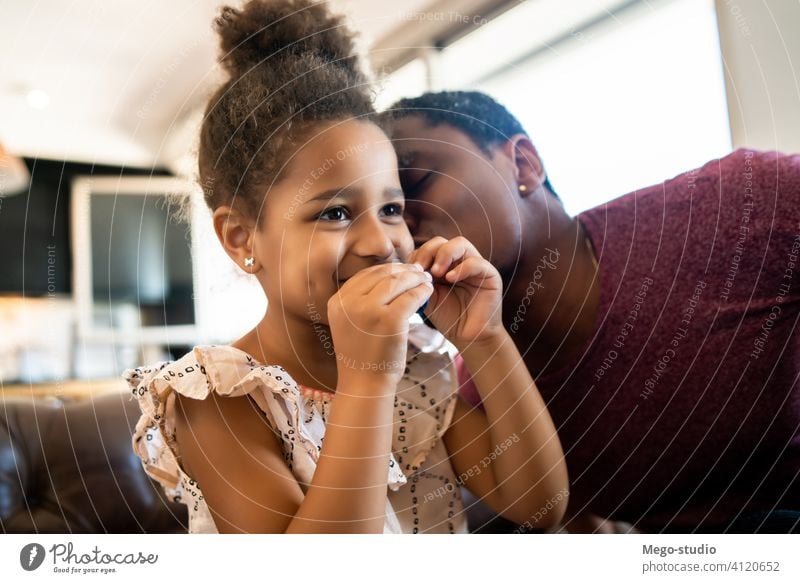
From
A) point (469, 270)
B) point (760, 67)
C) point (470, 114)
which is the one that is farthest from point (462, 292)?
point (760, 67)

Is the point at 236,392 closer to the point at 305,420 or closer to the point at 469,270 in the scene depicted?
the point at 305,420

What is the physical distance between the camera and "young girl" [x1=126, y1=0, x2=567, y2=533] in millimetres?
367

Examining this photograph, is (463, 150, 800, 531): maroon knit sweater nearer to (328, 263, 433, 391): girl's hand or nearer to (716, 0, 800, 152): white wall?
(716, 0, 800, 152): white wall

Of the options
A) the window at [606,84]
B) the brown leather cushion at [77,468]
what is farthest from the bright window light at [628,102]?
the brown leather cushion at [77,468]

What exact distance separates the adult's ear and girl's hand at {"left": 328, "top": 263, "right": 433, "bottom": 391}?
0.11 m

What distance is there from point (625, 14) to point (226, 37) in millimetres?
264

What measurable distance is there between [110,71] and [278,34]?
123 mm

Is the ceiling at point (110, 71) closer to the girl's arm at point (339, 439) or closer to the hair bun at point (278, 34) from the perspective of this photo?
the hair bun at point (278, 34)

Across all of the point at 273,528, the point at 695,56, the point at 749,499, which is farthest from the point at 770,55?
the point at 273,528

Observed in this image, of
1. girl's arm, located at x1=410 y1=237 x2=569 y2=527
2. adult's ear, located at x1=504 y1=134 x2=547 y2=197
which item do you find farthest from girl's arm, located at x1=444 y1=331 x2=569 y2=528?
adult's ear, located at x1=504 y1=134 x2=547 y2=197

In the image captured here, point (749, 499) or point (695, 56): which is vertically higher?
point (695, 56)

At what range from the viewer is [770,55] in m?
0.45
